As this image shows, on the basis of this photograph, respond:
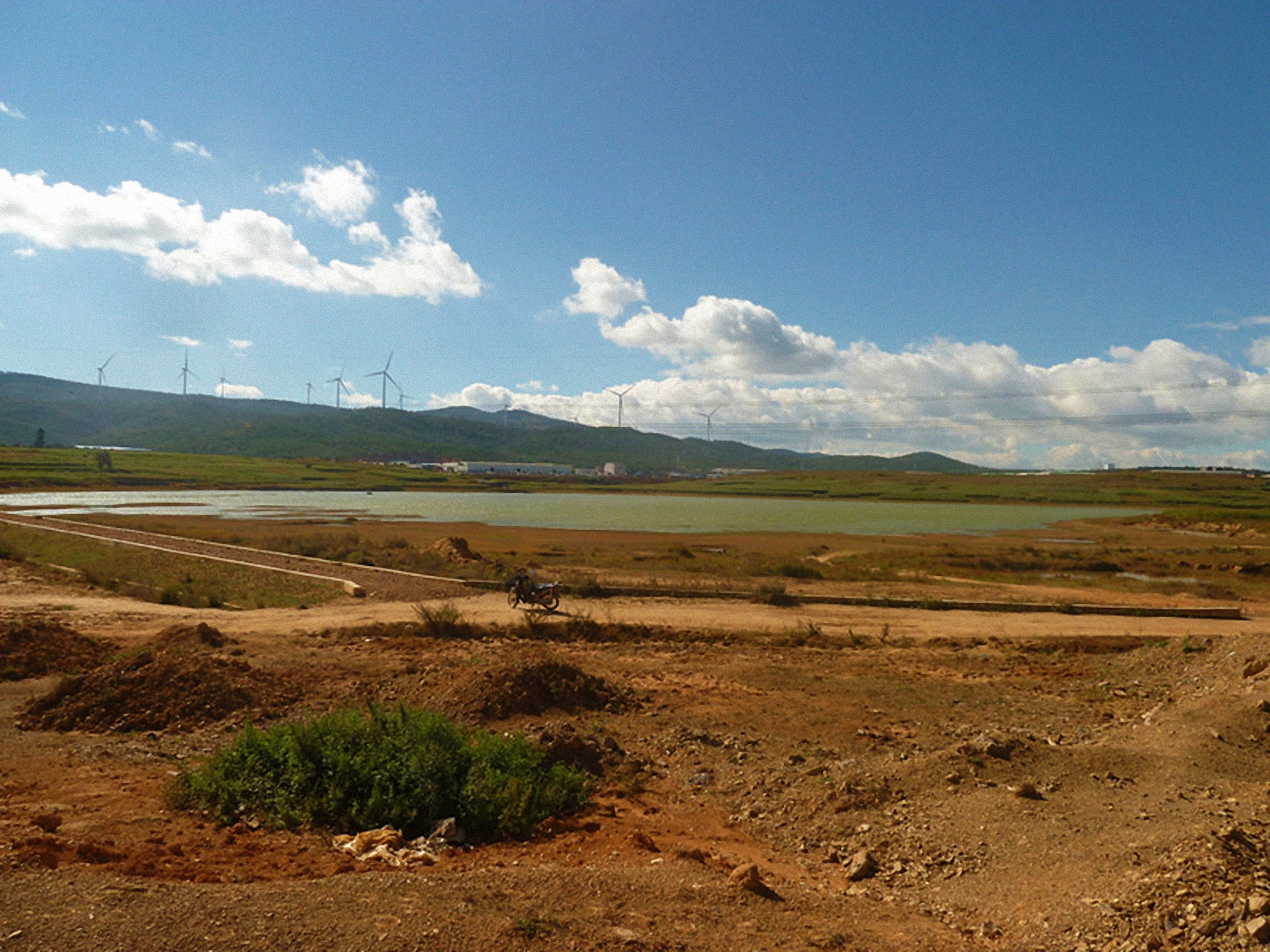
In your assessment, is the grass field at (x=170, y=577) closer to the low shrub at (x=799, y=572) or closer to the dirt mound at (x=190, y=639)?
the dirt mound at (x=190, y=639)

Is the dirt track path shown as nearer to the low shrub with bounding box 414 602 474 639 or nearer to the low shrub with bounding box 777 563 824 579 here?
the low shrub with bounding box 414 602 474 639

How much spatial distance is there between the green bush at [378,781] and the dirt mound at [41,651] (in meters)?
8.73

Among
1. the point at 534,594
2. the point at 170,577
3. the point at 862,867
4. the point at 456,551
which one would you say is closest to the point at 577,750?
the point at 862,867

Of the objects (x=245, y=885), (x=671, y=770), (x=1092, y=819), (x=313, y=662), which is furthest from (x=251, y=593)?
(x=1092, y=819)

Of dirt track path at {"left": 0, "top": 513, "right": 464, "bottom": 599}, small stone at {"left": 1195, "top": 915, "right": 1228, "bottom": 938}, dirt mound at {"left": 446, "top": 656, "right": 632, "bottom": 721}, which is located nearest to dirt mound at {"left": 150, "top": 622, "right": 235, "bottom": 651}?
dirt mound at {"left": 446, "top": 656, "right": 632, "bottom": 721}

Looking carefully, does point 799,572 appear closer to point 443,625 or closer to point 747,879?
point 443,625

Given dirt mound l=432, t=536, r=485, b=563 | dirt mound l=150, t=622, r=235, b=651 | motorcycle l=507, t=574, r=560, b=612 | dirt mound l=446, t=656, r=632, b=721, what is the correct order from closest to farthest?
dirt mound l=446, t=656, r=632, b=721, dirt mound l=150, t=622, r=235, b=651, motorcycle l=507, t=574, r=560, b=612, dirt mound l=432, t=536, r=485, b=563

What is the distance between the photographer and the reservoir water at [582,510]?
69500 millimetres

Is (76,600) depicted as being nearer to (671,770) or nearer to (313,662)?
(313,662)

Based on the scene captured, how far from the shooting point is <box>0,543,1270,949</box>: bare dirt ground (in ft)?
18.0

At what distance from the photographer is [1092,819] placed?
26.6 feet

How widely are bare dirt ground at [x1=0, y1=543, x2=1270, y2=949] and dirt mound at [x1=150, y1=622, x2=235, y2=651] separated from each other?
0.19 m

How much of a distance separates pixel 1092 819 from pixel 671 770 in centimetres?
517

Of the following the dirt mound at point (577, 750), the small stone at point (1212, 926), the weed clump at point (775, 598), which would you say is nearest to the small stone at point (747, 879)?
the small stone at point (1212, 926)
